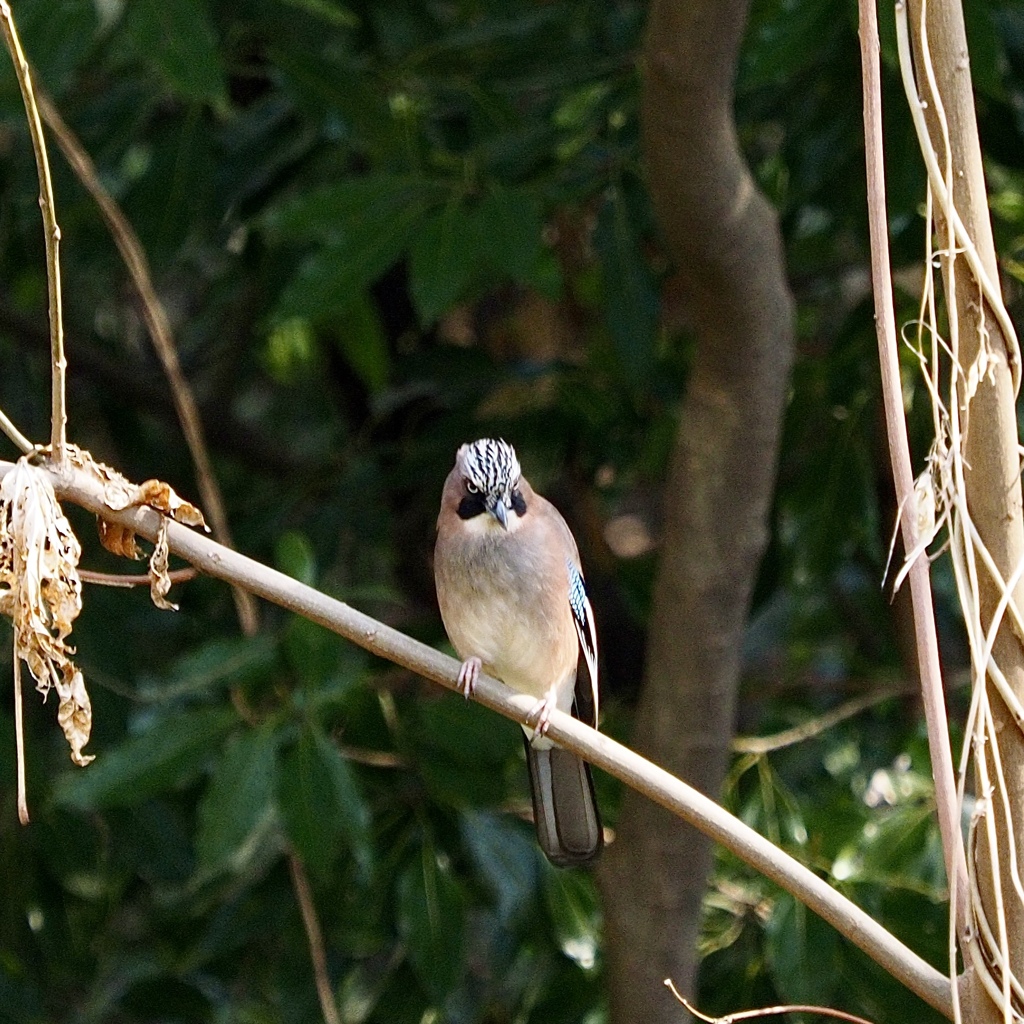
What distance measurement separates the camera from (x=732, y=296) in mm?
3463

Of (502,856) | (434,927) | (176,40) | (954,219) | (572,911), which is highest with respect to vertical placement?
(176,40)

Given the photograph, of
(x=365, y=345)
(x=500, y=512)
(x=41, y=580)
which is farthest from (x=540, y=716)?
(x=365, y=345)

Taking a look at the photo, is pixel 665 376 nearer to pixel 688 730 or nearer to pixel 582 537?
pixel 582 537

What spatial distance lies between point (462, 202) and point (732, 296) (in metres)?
0.81

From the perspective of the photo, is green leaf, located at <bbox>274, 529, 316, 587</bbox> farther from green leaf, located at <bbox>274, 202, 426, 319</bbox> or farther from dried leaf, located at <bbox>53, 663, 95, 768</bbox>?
dried leaf, located at <bbox>53, 663, 95, 768</bbox>

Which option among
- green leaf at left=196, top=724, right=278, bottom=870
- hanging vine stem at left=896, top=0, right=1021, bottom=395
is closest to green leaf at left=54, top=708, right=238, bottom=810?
green leaf at left=196, top=724, right=278, bottom=870

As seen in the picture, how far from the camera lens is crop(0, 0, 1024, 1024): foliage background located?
145 inches

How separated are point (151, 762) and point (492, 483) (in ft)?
3.21

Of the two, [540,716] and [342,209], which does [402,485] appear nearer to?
[342,209]

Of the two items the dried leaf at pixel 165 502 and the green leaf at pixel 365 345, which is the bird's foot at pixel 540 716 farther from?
the green leaf at pixel 365 345

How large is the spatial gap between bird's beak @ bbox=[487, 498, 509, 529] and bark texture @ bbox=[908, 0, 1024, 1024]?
1.72 m

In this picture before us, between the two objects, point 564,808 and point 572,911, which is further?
point 572,911

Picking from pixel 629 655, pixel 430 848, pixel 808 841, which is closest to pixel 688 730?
pixel 808 841

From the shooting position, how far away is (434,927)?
3881 millimetres
